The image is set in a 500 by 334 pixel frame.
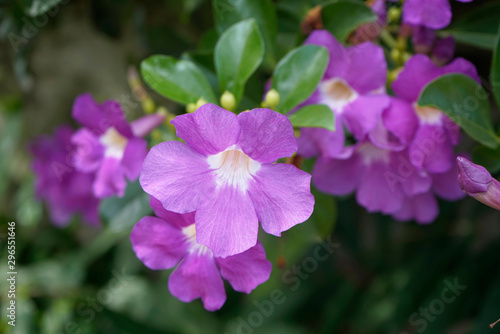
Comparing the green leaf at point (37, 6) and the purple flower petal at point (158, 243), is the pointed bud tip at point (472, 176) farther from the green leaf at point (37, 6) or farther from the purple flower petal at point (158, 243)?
the green leaf at point (37, 6)

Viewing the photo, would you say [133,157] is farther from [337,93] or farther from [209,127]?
[337,93]

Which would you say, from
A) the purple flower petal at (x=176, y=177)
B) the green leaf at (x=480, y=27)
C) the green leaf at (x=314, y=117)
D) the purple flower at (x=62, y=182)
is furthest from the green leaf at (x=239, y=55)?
the purple flower at (x=62, y=182)

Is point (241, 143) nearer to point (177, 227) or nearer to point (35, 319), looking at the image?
point (177, 227)

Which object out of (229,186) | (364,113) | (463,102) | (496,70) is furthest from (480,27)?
(229,186)

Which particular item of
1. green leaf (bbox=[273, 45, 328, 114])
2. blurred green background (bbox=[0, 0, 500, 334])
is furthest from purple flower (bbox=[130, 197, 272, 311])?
blurred green background (bbox=[0, 0, 500, 334])

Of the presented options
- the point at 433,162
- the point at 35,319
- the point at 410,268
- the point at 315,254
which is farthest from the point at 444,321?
the point at 35,319
